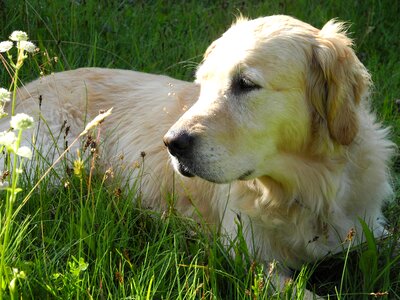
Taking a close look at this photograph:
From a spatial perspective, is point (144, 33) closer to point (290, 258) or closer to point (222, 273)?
point (290, 258)

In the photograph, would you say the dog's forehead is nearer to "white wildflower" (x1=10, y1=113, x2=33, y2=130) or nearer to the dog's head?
the dog's head

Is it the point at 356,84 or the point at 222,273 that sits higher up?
the point at 356,84

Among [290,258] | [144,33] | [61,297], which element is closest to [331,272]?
[290,258]

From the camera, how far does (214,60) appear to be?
10.6ft

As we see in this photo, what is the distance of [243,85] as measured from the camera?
311cm

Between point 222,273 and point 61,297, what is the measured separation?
68 centimetres

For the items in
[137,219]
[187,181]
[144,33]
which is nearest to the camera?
[137,219]

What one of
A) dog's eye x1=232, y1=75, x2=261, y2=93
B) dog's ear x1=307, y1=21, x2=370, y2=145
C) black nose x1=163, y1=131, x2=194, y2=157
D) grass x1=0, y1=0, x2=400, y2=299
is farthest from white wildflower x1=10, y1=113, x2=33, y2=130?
dog's ear x1=307, y1=21, x2=370, y2=145

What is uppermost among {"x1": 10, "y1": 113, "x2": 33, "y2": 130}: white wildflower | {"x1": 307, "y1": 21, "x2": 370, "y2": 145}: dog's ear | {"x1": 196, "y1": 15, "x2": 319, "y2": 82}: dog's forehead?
{"x1": 10, "y1": 113, "x2": 33, "y2": 130}: white wildflower

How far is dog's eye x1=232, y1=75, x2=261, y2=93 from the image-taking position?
10.1 feet

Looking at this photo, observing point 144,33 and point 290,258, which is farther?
point 144,33

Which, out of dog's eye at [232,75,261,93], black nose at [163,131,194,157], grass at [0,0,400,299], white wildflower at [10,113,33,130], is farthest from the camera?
dog's eye at [232,75,261,93]

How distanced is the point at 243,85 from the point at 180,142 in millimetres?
401

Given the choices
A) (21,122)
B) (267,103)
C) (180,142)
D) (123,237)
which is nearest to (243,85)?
(267,103)
